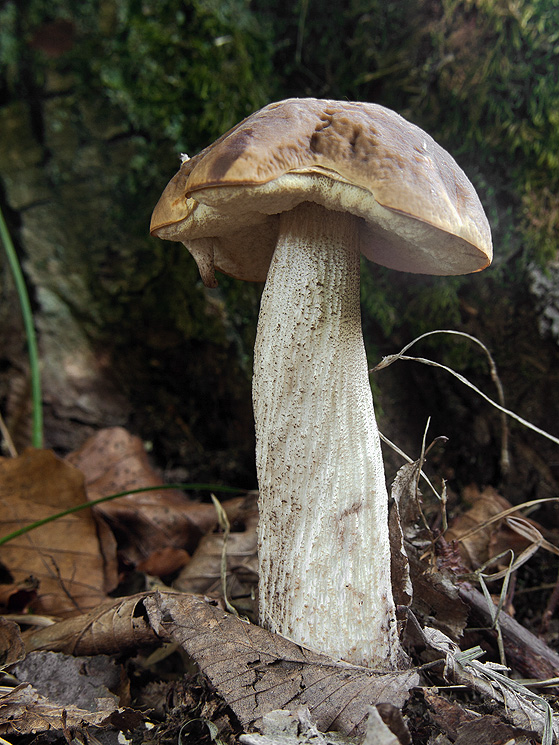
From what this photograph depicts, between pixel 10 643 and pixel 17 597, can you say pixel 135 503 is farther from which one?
pixel 10 643

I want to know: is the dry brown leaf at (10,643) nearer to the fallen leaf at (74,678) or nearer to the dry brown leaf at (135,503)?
the fallen leaf at (74,678)

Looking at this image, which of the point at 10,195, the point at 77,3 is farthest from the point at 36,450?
the point at 77,3

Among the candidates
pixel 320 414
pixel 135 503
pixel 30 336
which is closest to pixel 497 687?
pixel 320 414

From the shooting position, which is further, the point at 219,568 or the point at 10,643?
the point at 219,568

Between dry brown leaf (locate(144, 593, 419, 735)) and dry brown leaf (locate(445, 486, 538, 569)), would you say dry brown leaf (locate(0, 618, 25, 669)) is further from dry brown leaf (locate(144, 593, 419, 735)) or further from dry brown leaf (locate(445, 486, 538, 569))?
dry brown leaf (locate(445, 486, 538, 569))

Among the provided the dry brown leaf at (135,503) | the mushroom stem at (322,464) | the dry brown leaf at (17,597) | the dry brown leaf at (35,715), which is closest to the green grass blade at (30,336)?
the dry brown leaf at (135,503)

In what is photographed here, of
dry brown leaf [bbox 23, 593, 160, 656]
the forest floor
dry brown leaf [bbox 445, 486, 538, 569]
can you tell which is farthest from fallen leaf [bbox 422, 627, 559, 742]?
dry brown leaf [bbox 23, 593, 160, 656]
